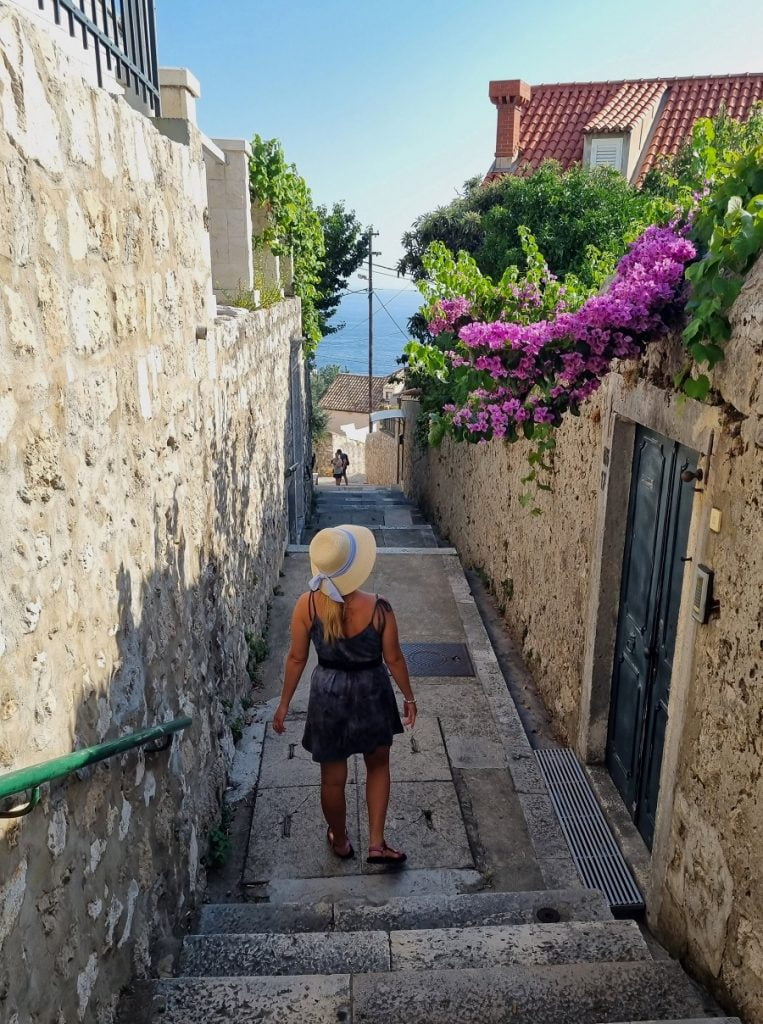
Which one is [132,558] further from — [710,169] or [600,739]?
[600,739]

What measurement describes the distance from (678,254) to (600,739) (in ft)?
9.63

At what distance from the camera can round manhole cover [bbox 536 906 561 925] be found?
3.34 m

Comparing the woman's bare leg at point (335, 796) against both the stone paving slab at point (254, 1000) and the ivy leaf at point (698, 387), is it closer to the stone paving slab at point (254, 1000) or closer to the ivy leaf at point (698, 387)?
the stone paving slab at point (254, 1000)

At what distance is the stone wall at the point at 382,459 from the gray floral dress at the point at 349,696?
2047cm

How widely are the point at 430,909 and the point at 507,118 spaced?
15869 mm

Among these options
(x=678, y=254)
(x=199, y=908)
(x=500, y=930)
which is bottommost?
(x=199, y=908)

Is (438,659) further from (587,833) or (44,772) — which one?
(44,772)

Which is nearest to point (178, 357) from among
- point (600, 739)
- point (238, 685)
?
point (238, 685)

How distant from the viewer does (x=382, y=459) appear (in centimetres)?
2692

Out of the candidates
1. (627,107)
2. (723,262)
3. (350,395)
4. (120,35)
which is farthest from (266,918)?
(350,395)

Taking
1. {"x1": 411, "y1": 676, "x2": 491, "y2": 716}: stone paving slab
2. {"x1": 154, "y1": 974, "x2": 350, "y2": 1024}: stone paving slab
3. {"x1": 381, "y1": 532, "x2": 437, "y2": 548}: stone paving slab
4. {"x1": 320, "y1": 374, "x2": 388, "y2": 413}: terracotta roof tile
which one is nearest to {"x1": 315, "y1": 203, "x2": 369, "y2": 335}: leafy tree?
{"x1": 381, "y1": 532, "x2": 437, "y2": 548}: stone paving slab

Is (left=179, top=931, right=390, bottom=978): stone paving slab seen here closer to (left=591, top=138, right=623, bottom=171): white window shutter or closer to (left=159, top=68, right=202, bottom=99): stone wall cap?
(left=159, top=68, right=202, bottom=99): stone wall cap

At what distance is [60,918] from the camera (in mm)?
1918

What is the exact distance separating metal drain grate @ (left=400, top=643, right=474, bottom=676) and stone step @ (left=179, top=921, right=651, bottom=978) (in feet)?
9.89
